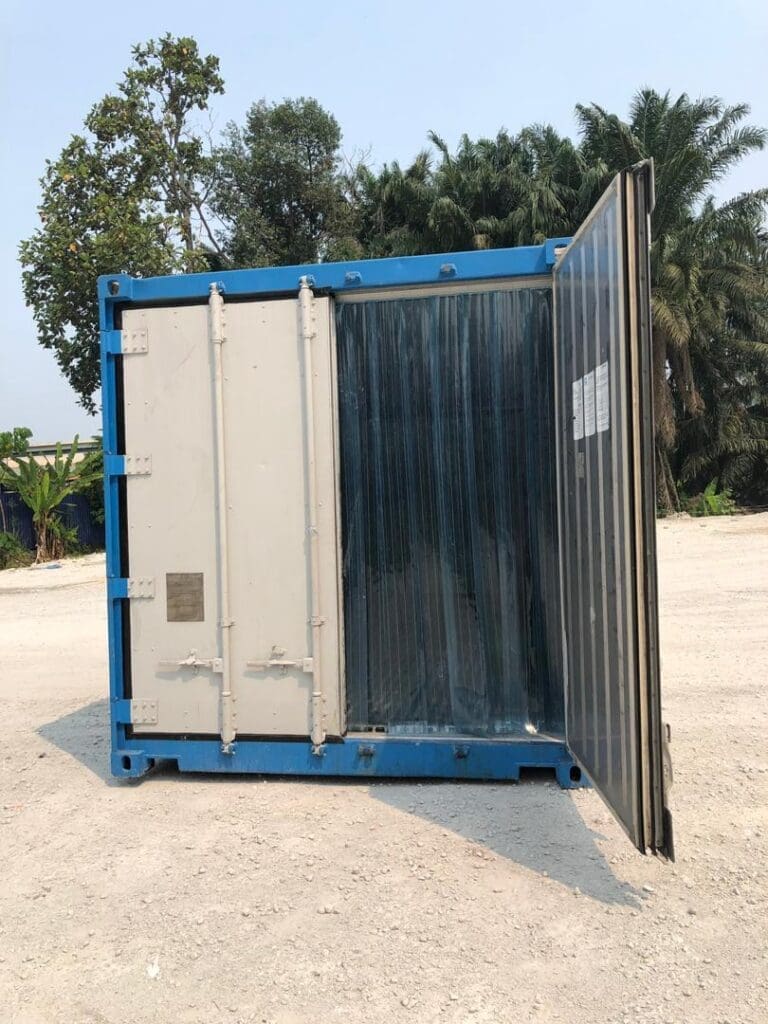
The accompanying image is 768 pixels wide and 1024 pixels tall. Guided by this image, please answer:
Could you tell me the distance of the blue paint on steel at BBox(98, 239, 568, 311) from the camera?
4.22m

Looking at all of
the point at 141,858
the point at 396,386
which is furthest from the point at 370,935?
the point at 396,386

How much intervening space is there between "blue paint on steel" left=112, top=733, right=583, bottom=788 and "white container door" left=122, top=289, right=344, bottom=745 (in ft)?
0.31

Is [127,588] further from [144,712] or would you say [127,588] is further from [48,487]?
[48,487]

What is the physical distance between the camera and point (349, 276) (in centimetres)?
437

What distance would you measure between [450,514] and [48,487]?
609 inches

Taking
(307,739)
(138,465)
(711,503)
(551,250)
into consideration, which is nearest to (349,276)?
(551,250)

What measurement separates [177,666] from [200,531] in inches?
28.2

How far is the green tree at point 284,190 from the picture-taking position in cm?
2528

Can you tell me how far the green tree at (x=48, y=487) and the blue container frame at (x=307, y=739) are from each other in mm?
14319

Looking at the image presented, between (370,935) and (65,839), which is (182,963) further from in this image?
(65,839)

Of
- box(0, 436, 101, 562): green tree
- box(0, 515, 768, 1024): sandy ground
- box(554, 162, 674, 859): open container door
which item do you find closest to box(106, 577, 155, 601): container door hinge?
box(0, 515, 768, 1024): sandy ground

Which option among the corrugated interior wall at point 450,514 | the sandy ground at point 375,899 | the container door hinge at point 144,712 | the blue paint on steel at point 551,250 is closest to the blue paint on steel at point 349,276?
the blue paint on steel at point 551,250

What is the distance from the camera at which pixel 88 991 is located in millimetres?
2840

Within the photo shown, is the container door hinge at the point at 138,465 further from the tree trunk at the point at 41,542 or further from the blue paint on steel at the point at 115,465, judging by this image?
the tree trunk at the point at 41,542
